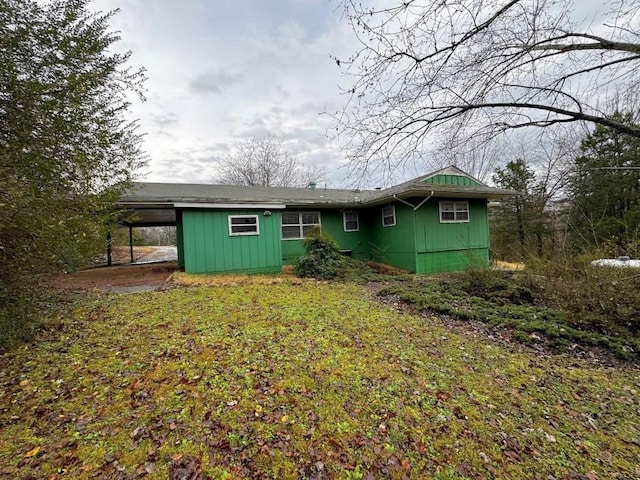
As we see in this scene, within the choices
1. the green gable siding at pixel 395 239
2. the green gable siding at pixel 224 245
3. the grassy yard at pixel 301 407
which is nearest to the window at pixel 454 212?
the green gable siding at pixel 395 239

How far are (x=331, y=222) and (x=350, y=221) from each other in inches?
36.5

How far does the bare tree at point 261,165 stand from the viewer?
24422mm

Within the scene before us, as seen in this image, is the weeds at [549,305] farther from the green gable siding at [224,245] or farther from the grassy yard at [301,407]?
the green gable siding at [224,245]

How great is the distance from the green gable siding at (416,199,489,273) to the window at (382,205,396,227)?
114 centimetres

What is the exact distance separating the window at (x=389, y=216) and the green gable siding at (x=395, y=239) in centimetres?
14

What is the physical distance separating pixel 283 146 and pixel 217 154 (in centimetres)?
569

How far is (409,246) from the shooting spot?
10375 mm

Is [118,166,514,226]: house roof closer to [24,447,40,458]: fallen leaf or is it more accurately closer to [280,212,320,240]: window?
[280,212,320,240]: window

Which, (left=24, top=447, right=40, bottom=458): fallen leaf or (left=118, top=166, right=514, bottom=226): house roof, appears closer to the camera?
(left=24, top=447, right=40, bottom=458): fallen leaf

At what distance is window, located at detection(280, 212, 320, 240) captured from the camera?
11.4 m

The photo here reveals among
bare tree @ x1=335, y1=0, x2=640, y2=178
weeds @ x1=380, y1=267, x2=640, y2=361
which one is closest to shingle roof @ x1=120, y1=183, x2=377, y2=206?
bare tree @ x1=335, y1=0, x2=640, y2=178

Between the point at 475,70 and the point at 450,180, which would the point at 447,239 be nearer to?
the point at 450,180

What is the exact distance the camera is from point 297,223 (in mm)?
11547

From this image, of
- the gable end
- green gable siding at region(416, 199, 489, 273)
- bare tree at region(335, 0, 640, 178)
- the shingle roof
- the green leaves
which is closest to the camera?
the green leaves
